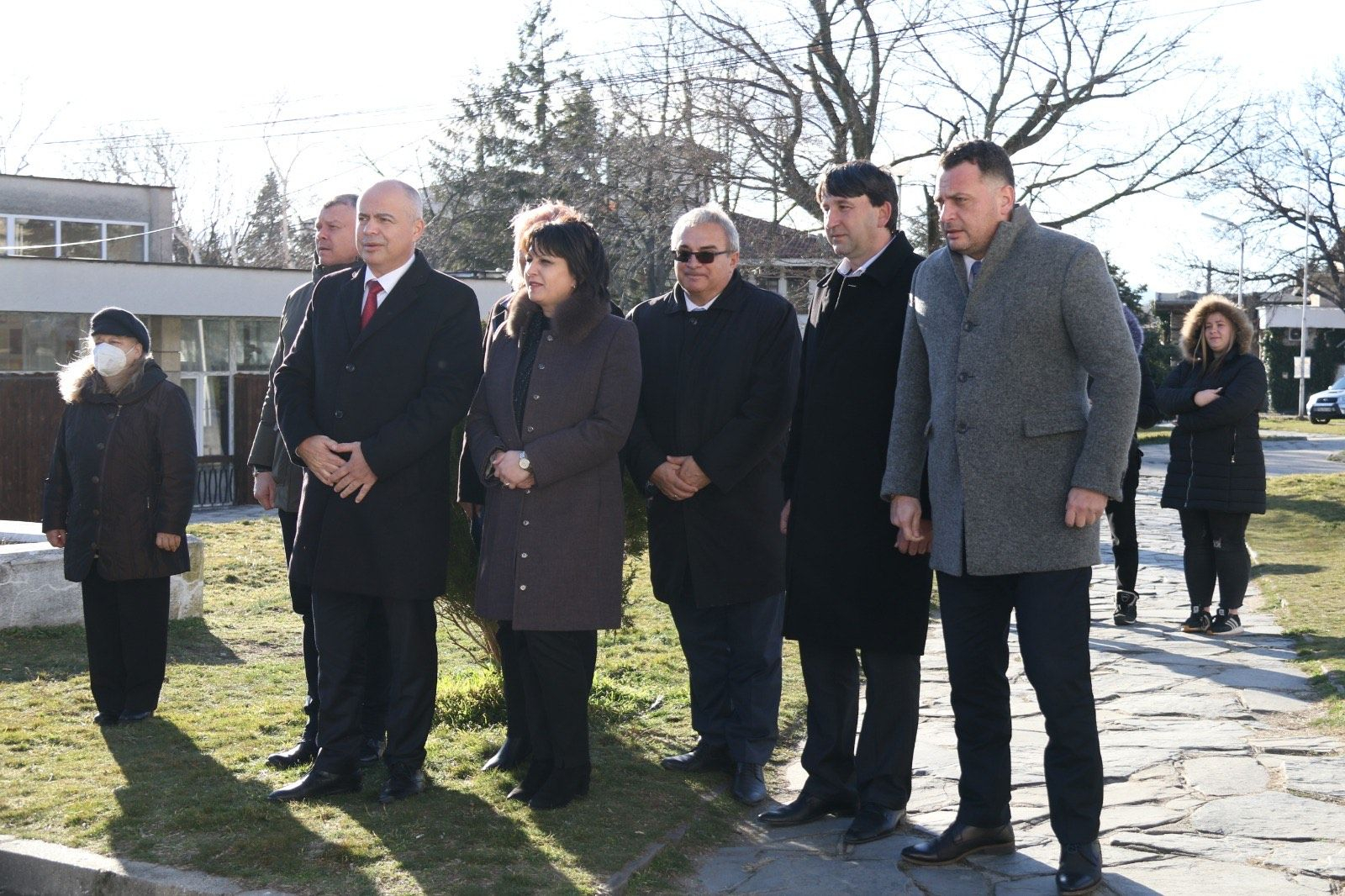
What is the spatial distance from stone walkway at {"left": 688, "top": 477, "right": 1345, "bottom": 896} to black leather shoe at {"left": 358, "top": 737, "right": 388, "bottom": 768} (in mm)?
1583

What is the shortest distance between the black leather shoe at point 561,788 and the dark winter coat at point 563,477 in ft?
1.68

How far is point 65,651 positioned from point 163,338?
19157 mm

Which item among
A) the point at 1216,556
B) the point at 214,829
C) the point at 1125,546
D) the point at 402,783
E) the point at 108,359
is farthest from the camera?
the point at 1125,546

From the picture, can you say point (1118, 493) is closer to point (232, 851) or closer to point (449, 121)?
point (232, 851)

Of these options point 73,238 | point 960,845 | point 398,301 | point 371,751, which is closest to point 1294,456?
point 73,238

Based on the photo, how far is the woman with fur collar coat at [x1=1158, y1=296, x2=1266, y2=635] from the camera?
873 centimetres

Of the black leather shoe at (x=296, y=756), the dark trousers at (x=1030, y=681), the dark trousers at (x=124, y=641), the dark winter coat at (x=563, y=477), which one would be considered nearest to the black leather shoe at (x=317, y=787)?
the black leather shoe at (x=296, y=756)

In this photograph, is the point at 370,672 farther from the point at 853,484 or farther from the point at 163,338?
the point at 163,338

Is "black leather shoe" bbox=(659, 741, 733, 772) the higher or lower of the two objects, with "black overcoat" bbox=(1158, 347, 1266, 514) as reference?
lower

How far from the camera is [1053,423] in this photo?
4.32 metres

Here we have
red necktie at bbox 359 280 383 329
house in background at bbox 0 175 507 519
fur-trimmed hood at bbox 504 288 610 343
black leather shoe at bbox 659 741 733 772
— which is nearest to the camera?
fur-trimmed hood at bbox 504 288 610 343

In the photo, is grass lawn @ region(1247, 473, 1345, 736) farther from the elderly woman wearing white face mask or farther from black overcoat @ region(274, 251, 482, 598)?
the elderly woman wearing white face mask

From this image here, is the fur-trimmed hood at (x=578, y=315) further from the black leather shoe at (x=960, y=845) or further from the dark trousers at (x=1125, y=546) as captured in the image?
the dark trousers at (x=1125, y=546)

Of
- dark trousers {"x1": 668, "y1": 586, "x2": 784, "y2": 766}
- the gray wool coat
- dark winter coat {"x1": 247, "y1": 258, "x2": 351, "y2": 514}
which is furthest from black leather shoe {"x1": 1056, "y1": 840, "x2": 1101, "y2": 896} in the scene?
dark winter coat {"x1": 247, "y1": 258, "x2": 351, "y2": 514}
